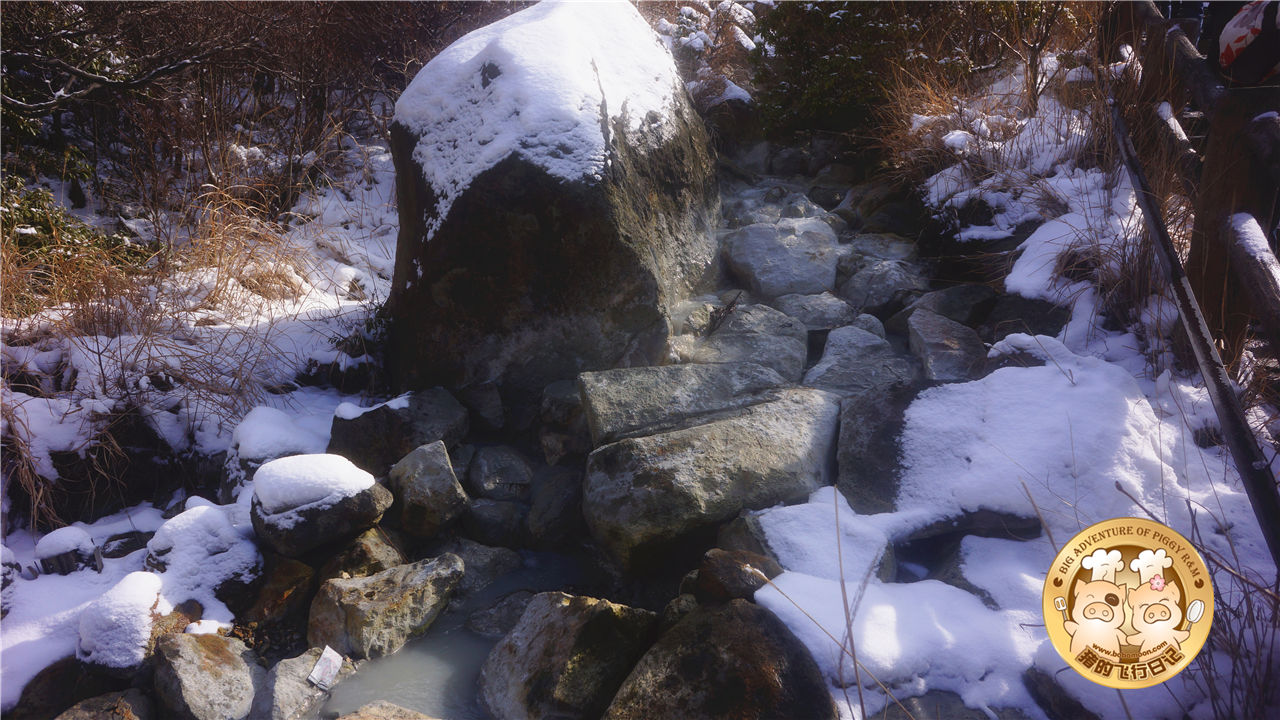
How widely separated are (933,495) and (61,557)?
3261 mm

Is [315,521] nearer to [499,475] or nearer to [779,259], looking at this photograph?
[499,475]

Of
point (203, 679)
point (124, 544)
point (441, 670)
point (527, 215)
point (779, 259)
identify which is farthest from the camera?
point (779, 259)

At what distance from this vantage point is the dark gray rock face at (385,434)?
10.3 ft

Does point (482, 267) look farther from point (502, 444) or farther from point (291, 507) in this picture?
point (291, 507)

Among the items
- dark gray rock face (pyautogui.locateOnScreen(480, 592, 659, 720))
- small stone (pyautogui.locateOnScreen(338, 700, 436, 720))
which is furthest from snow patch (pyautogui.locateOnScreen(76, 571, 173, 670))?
dark gray rock face (pyautogui.locateOnScreen(480, 592, 659, 720))

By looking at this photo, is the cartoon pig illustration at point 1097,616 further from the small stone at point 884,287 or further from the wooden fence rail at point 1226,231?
the small stone at point 884,287

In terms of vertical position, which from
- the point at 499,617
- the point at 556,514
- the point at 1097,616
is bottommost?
the point at 499,617

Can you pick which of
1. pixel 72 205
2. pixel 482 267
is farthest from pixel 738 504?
pixel 72 205

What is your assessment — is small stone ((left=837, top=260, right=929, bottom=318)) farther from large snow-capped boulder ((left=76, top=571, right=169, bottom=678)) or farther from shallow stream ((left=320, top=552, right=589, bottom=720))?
large snow-capped boulder ((left=76, top=571, right=169, bottom=678))

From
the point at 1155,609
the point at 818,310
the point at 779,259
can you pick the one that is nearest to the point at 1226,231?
the point at 1155,609

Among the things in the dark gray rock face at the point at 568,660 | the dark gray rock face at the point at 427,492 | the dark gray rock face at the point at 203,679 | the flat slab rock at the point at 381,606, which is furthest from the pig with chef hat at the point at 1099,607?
the dark gray rock face at the point at 203,679

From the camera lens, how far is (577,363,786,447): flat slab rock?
287 centimetres

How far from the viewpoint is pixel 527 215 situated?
3080 millimetres

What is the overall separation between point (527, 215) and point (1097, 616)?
2520 mm
